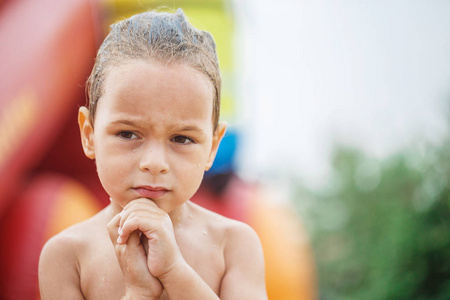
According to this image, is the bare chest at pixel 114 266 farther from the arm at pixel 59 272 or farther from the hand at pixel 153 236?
the hand at pixel 153 236

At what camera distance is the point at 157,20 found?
1073 millimetres

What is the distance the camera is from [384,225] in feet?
11.8

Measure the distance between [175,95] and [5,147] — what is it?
92cm

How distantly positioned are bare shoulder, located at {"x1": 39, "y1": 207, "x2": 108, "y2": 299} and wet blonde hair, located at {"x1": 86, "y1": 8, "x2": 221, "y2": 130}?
1.00 ft

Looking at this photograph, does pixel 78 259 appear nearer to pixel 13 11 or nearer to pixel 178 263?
pixel 178 263

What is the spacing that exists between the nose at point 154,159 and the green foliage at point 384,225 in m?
2.38

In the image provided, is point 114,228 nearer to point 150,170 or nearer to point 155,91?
point 150,170

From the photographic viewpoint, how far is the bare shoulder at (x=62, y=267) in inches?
42.1

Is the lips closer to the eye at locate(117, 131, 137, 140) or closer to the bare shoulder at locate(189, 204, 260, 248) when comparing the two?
the eye at locate(117, 131, 137, 140)

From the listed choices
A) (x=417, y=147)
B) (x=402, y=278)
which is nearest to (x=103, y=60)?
(x=402, y=278)

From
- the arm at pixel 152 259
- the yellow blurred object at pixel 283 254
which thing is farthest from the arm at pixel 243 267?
the yellow blurred object at pixel 283 254

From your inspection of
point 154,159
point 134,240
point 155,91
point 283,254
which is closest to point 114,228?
point 134,240

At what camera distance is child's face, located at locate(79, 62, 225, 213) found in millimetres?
976

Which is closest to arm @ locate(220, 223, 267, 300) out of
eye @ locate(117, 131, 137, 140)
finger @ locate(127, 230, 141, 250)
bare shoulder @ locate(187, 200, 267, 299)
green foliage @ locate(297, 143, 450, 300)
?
bare shoulder @ locate(187, 200, 267, 299)
